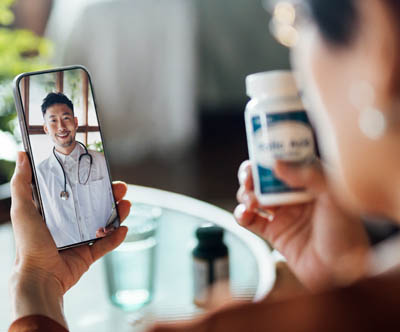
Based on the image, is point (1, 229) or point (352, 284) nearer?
point (352, 284)

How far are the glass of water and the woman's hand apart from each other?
0.63ft

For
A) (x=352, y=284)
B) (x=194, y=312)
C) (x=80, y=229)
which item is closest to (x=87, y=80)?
(x=80, y=229)

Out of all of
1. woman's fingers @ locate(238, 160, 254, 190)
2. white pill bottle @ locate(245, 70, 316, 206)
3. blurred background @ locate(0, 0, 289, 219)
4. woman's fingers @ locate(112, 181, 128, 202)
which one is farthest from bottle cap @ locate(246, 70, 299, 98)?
blurred background @ locate(0, 0, 289, 219)

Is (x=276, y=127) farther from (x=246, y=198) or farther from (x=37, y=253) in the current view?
(x=37, y=253)

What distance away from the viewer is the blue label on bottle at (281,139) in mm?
583

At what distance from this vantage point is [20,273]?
0.63 meters

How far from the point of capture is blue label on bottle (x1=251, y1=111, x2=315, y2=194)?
583 millimetres

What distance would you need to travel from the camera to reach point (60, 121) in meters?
0.65

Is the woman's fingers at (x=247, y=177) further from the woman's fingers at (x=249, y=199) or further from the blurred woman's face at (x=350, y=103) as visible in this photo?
the blurred woman's face at (x=350, y=103)

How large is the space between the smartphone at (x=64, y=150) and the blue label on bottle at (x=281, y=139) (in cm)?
21

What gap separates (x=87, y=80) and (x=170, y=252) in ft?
1.37

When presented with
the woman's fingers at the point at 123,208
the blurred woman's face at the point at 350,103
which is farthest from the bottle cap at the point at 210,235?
the blurred woman's face at the point at 350,103

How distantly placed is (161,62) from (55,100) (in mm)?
2165

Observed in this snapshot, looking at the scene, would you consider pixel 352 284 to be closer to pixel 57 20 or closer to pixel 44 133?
pixel 44 133
